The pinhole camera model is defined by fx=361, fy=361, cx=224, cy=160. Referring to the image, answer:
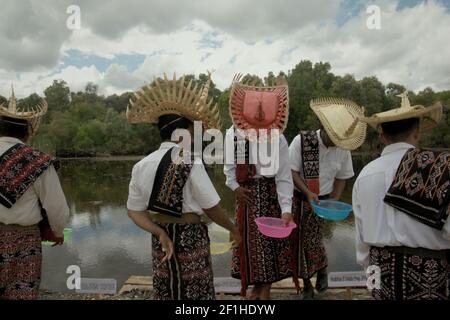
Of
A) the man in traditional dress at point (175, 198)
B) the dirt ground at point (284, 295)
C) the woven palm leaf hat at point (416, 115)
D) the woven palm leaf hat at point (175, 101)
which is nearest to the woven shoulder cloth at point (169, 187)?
the man in traditional dress at point (175, 198)

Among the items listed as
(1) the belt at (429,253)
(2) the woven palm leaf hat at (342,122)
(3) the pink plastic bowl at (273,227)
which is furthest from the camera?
(2) the woven palm leaf hat at (342,122)

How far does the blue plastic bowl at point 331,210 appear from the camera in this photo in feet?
10.2

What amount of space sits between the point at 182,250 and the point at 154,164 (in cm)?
55

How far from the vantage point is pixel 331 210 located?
3.07 meters

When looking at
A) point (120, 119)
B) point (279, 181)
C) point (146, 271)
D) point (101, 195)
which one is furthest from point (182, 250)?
point (120, 119)

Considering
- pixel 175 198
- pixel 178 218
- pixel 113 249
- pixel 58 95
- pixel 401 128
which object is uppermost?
pixel 58 95

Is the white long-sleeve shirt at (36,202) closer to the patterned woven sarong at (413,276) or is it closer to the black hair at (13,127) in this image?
the black hair at (13,127)

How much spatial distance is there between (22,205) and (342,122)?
2.76 meters

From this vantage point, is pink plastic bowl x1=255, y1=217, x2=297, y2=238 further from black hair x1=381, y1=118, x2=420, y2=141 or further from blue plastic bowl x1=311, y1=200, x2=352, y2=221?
black hair x1=381, y1=118, x2=420, y2=141

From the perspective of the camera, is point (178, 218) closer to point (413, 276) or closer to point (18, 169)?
point (18, 169)

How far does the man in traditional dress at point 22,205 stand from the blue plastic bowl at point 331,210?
2.07 meters

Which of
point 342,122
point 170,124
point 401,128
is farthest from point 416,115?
point 342,122

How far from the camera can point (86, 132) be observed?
4634 cm
